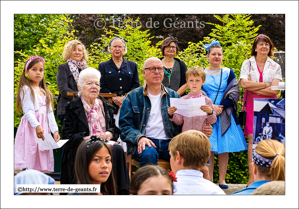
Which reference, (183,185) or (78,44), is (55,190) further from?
(78,44)

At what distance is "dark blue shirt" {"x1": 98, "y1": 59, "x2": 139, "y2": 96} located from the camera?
5746mm

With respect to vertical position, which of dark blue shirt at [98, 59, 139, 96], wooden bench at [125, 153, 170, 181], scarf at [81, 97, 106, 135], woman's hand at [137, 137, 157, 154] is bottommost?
wooden bench at [125, 153, 170, 181]

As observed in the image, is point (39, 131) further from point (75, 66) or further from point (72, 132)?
A: point (75, 66)

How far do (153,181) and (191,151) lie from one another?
49cm

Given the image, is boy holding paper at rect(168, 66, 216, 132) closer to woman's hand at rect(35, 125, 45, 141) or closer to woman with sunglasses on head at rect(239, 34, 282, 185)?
woman with sunglasses on head at rect(239, 34, 282, 185)

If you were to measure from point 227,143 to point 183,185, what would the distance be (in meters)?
2.07

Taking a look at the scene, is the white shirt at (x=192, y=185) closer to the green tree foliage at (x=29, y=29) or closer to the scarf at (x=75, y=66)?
the scarf at (x=75, y=66)

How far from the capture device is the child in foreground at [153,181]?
343 centimetres

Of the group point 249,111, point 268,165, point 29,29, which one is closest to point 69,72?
point 29,29

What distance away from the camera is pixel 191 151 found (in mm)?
3666

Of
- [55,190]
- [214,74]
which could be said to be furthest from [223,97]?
[55,190]

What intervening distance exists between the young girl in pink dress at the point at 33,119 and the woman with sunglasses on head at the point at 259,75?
267 centimetres

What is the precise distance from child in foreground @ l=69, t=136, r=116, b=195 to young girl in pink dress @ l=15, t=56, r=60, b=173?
A: 123 cm

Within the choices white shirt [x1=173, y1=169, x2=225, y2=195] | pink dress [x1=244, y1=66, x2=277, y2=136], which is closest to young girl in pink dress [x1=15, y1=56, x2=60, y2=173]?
white shirt [x1=173, y1=169, x2=225, y2=195]
